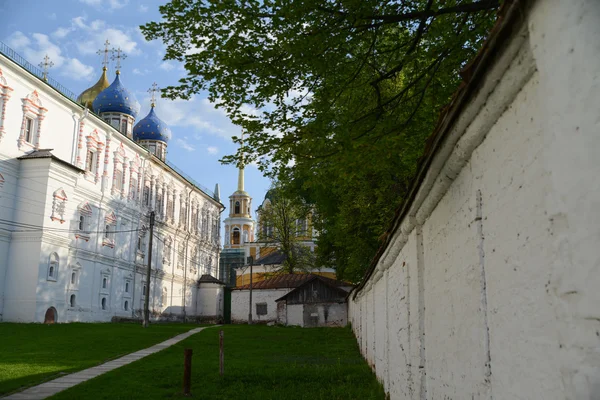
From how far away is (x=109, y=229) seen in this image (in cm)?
4028

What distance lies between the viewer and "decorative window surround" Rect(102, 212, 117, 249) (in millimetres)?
39569

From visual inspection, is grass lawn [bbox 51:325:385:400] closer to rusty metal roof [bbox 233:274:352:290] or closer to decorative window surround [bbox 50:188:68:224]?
decorative window surround [bbox 50:188:68:224]

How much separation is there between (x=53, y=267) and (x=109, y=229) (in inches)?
308

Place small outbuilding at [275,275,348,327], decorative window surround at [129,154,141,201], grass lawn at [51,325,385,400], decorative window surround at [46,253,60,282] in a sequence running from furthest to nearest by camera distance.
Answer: decorative window surround at [129,154,141,201] → small outbuilding at [275,275,348,327] → decorative window surround at [46,253,60,282] → grass lawn at [51,325,385,400]

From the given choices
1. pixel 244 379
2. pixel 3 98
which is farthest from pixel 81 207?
pixel 244 379

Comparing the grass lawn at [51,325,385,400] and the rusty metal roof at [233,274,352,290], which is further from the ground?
the rusty metal roof at [233,274,352,290]

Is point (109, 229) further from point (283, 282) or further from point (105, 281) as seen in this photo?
point (283, 282)

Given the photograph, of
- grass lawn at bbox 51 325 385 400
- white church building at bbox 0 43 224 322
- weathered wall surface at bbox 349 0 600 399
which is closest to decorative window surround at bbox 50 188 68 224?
white church building at bbox 0 43 224 322

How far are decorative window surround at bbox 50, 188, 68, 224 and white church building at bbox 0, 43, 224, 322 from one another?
6 centimetres

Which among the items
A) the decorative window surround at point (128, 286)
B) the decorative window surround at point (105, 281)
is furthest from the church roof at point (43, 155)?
the decorative window surround at point (128, 286)

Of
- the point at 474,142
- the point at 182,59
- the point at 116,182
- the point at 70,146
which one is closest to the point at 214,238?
the point at 116,182

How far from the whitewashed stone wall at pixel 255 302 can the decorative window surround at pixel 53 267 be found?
59.7 ft

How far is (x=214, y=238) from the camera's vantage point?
65.2 metres

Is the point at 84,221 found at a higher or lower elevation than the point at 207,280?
higher
